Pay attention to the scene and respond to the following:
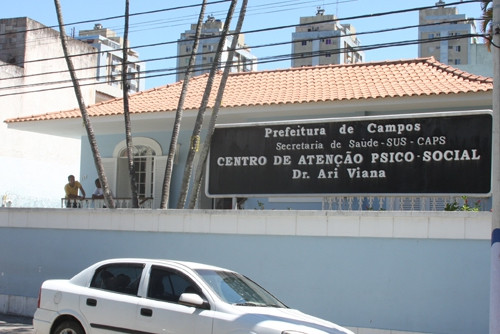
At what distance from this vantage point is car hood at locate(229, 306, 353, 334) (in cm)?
716

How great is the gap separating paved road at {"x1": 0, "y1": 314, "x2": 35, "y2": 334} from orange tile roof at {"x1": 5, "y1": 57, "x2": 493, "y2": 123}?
5862mm

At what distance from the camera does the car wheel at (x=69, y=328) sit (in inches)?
334

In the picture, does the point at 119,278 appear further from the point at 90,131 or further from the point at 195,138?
the point at 90,131

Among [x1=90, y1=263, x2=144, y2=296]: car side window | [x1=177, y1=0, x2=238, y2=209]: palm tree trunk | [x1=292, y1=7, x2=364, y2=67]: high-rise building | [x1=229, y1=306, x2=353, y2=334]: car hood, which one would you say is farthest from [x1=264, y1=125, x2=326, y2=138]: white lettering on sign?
[x1=292, y1=7, x2=364, y2=67]: high-rise building

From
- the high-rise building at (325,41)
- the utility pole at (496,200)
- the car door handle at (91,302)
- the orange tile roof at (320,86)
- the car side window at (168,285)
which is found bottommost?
the car door handle at (91,302)

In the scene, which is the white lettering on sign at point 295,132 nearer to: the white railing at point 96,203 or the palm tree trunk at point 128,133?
the palm tree trunk at point 128,133

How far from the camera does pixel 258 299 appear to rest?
827cm

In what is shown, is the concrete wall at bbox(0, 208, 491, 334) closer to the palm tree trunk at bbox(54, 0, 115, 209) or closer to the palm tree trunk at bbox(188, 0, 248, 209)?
the palm tree trunk at bbox(54, 0, 115, 209)

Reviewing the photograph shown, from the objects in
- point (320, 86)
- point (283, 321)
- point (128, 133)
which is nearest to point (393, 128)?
point (283, 321)

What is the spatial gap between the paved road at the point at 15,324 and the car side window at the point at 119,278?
3.40 meters

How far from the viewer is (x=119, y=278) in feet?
28.2

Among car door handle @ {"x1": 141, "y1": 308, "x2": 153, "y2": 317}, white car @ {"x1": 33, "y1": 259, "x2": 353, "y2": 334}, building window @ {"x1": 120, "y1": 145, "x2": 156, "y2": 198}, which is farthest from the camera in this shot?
building window @ {"x1": 120, "y1": 145, "x2": 156, "y2": 198}

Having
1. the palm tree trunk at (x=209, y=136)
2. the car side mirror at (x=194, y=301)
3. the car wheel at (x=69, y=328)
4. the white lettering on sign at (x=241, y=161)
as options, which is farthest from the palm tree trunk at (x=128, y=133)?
the car side mirror at (x=194, y=301)

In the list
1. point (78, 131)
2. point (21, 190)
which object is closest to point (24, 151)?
point (21, 190)
